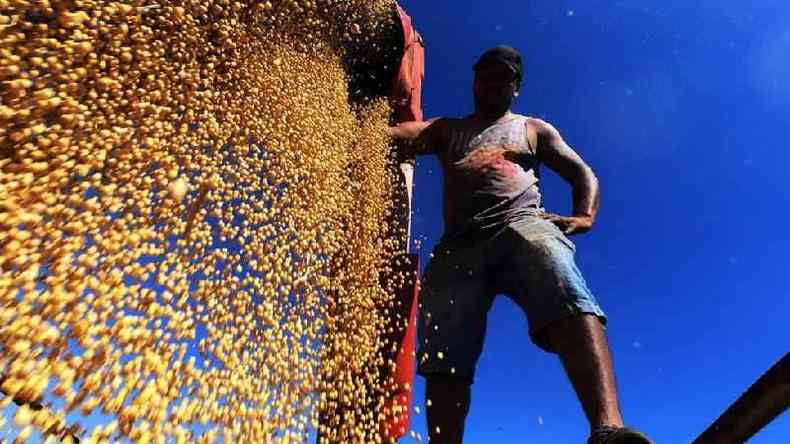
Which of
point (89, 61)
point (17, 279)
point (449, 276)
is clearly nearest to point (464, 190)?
point (449, 276)

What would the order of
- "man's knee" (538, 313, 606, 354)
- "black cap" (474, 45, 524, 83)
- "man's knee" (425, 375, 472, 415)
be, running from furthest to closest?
1. "black cap" (474, 45, 524, 83)
2. "man's knee" (425, 375, 472, 415)
3. "man's knee" (538, 313, 606, 354)

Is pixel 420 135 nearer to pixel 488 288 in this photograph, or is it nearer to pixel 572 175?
pixel 572 175

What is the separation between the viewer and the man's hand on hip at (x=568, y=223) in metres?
2.22

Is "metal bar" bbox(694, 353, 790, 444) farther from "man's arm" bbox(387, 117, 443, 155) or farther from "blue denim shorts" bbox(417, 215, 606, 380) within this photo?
"man's arm" bbox(387, 117, 443, 155)

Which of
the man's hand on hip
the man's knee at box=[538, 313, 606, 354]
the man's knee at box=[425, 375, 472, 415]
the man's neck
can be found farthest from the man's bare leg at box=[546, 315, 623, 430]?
the man's neck

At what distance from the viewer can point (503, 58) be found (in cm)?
259

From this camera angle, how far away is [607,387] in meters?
1.65

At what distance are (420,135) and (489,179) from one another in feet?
1.96

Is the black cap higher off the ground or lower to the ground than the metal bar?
higher

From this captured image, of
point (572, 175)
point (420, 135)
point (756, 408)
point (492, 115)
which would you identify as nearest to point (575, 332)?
point (756, 408)

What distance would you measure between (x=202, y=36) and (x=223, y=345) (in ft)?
4.24

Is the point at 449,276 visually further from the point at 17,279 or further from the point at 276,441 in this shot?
the point at 17,279

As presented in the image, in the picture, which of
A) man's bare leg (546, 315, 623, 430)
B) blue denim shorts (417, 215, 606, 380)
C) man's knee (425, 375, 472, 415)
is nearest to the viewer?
man's bare leg (546, 315, 623, 430)

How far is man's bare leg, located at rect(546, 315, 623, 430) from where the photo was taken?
1596 mm
